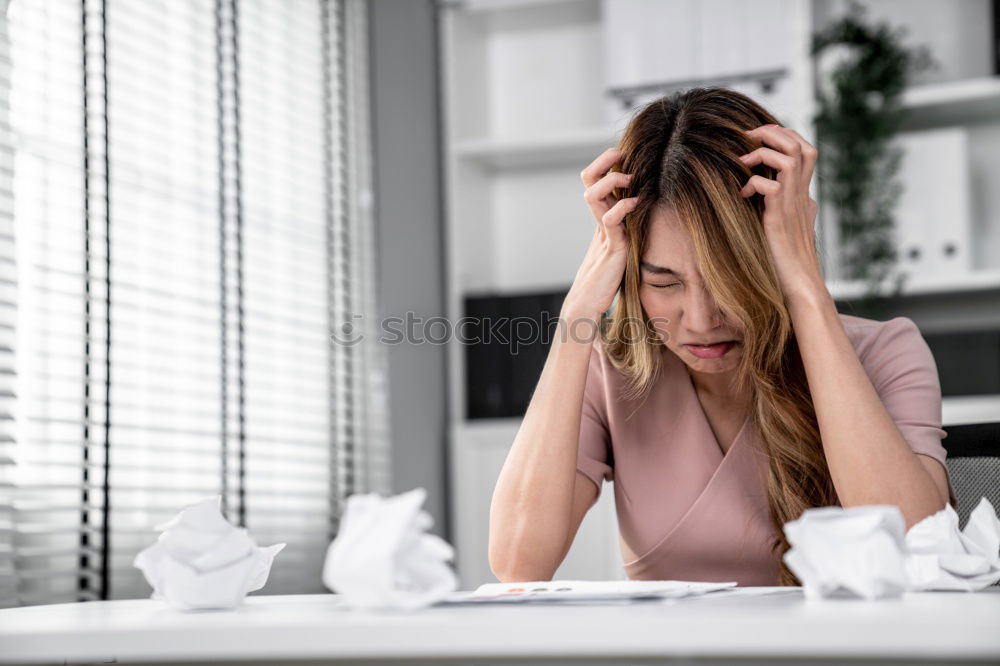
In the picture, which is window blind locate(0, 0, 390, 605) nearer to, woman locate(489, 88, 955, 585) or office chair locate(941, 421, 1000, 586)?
woman locate(489, 88, 955, 585)

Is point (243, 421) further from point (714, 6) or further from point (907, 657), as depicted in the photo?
point (907, 657)

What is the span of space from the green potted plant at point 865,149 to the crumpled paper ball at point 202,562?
2.04 meters

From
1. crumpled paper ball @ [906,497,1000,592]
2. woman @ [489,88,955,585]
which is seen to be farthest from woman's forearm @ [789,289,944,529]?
crumpled paper ball @ [906,497,1000,592]

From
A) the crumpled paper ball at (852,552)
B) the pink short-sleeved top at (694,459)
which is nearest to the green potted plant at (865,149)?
the pink short-sleeved top at (694,459)

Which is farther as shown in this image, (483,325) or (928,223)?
(483,325)

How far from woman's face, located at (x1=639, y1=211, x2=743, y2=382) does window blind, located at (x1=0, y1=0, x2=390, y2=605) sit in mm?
959

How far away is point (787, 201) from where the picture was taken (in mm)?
1234

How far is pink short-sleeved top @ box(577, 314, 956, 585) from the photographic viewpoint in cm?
124

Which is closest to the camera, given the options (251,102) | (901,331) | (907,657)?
(907,657)

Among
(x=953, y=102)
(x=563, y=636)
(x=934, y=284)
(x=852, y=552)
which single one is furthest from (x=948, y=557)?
(x=953, y=102)

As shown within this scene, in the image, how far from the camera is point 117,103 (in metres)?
1.89

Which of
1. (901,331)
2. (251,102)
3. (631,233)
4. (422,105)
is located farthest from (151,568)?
(422,105)

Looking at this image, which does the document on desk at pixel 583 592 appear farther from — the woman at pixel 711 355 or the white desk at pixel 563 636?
the woman at pixel 711 355

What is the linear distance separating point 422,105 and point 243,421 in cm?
121
